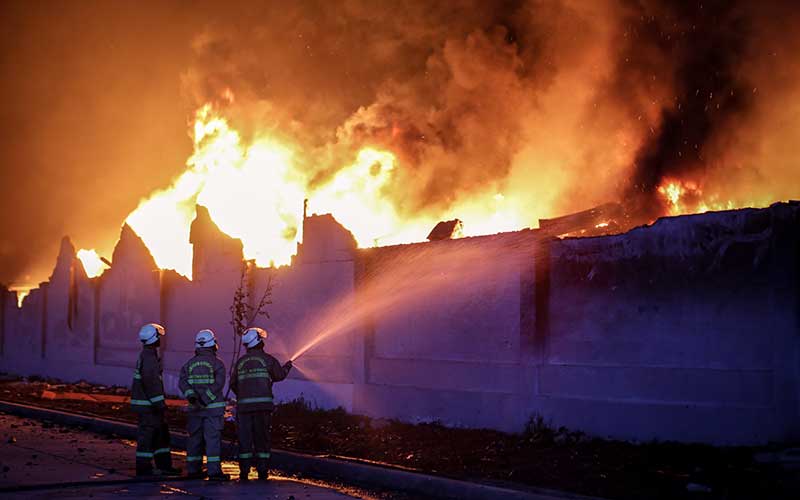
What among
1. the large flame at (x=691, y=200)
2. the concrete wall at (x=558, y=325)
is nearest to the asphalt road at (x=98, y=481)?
the concrete wall at (x=558, y=325)

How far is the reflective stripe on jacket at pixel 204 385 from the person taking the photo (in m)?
10.7

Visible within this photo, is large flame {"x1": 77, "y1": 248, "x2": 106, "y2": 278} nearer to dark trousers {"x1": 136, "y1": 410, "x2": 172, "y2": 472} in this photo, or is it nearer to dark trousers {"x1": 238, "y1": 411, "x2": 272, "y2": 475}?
dark trousers {"x1": 136, "y1": 410, "x2": 172, "y2": 472}

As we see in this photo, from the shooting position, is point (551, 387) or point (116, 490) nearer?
point (116, 490)

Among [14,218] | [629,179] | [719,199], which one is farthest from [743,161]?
[14,218]

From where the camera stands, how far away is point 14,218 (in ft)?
157

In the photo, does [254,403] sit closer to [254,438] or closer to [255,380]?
[255,380]

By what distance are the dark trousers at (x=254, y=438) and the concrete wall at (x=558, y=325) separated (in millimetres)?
4057

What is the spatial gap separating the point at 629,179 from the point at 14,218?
34.4 m

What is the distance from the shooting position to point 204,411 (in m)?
10.8

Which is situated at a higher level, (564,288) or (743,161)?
(743,161)

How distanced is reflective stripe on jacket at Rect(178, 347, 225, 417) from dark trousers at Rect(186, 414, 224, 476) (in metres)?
0.09

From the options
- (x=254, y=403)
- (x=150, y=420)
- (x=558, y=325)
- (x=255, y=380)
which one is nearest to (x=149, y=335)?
(x=150, y=420)

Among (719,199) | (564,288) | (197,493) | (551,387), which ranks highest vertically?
(719,199)

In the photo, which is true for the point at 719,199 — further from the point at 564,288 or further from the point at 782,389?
the point at 782,389
